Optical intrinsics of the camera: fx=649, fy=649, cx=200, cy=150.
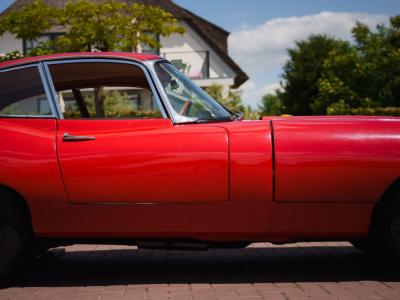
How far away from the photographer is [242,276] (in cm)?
469

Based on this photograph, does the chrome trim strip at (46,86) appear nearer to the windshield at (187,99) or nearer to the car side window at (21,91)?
the car side window at (21,91)

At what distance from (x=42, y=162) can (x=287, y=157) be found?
163 cm

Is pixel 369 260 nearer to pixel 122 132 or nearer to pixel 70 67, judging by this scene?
pixel 122 132

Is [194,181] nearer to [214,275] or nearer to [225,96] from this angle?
[214,275]

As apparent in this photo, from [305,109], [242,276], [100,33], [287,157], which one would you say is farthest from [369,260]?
[305,109]

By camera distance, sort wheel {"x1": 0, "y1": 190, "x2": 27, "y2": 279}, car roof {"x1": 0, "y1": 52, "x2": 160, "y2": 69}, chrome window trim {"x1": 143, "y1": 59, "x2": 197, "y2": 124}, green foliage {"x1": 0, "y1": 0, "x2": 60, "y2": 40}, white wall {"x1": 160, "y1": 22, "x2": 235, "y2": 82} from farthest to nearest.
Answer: white wall {"x1": 160, "y1": 22, "x2": 235, "y2": 82} < green foliage {"x1": 0, "y1": 0, "x2": 60, "y2": 40} < car roof {"x1": 0, "y1": 52, "x2": 160, "y2": 69} < chrome window trim {"x1": 143, "y1": 59, "x2": 197, "y2": 124} < wheel {"x1": 0, "y1": 190, "x2": 27, "y2": 279}

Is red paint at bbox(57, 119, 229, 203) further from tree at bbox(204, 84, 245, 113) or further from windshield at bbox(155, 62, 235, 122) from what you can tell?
tree at bbox(204, 84, 245, 113)

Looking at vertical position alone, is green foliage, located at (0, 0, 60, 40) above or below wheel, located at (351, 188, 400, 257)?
above

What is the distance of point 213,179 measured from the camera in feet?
13.9

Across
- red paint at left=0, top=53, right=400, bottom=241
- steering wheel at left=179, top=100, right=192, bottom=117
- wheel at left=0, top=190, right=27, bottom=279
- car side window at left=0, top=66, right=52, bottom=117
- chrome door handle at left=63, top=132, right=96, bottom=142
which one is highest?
car side window at left=0, top=66, right=52, bottom=117

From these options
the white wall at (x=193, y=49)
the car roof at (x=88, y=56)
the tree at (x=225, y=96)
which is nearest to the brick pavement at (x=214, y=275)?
the car roof at (x=88, y=56)

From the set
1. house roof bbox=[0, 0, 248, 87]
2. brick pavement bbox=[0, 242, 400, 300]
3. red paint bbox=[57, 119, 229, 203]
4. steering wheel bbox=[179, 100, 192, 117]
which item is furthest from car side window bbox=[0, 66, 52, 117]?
house roof bbox=[0, 0, 248, 87]

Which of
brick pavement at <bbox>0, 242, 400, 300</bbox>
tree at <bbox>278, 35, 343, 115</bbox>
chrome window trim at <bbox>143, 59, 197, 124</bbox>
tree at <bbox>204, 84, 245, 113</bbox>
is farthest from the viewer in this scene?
tree at <bbox>278, 35, 343, 115</bbox>

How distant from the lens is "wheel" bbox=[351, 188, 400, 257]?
4199 mm
